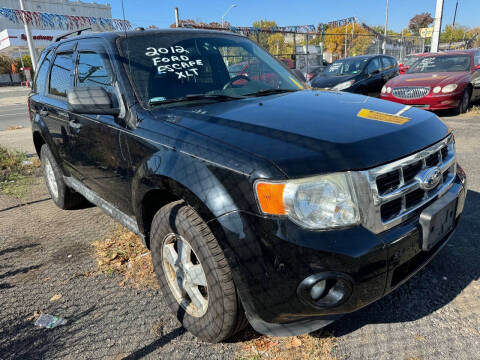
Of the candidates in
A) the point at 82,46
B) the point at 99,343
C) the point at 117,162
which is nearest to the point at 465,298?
the point at 99,343

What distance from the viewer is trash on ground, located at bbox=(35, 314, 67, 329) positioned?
239cm

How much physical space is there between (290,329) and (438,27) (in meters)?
18.5

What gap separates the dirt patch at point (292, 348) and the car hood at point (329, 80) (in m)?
9.34

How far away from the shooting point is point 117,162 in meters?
2.60

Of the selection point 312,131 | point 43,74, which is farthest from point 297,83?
point 43,74

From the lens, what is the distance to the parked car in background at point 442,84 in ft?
27.7

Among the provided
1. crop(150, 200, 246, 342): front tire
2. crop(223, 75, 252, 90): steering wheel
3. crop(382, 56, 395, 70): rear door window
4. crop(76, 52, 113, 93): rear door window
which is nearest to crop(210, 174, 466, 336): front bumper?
crop(150, 200, 246, 342): front tire

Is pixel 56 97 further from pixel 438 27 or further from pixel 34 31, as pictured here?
pixel 34 31

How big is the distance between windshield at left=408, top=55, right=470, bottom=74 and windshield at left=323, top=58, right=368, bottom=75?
56.6 inches

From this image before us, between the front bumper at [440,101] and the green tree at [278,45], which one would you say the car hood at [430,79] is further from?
the green tree at [278,45]

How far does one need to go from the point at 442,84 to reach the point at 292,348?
8.33 m

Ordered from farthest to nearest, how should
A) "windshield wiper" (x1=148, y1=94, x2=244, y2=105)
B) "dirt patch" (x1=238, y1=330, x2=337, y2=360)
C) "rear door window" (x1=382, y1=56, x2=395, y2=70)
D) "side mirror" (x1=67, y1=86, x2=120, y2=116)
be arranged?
"rear door window" (x1=382, y1=56, x2=395, y2=70) < "windshield wiper" (x1=148, y1=94, x2=244, y2=105) < "side mirror" (x1=67, y1=86, x2=120, y2=116) < "dirt patch" (x1=238, y1=330, x2=337, y2=360)

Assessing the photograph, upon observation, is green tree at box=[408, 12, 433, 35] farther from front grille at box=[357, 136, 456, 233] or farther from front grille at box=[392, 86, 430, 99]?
front grille at box=[357, 136, 456, 233]

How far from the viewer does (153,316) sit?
2.40 meters
